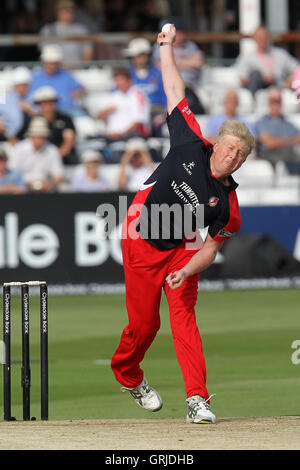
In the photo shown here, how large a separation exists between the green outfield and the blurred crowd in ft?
7.22

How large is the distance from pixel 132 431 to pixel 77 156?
454 inches

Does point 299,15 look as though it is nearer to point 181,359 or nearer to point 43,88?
point 43,88

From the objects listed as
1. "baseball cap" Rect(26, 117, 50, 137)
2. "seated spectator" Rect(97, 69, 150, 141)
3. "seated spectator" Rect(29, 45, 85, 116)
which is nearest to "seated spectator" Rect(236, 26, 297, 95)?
"seated spectator" Rect(97, 69, 150, 141)

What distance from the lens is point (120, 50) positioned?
65.4ft

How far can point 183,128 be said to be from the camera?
7.43m

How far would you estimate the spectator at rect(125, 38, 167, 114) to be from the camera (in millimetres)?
18453

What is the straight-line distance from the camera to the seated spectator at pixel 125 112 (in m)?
18.0

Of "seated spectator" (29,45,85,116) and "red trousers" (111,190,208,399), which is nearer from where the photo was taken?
"red trousers" (111,190,208,399)

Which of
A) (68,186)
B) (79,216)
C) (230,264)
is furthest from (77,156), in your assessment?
(230,264)

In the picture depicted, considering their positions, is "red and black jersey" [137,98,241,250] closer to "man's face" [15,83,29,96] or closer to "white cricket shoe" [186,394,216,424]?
"white cricket shoe" [186,394,216,424]

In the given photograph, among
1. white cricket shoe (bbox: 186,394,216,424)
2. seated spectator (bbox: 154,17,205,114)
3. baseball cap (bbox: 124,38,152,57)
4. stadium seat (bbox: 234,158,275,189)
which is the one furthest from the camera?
seated spectator (bbox: 154,17,205,114)

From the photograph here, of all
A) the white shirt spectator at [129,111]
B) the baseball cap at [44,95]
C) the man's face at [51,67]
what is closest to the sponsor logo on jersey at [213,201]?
the baseball cap at [44,95]

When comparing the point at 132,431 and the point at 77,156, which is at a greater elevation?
the point at 77,156

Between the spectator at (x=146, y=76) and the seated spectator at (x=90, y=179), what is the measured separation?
177cm
